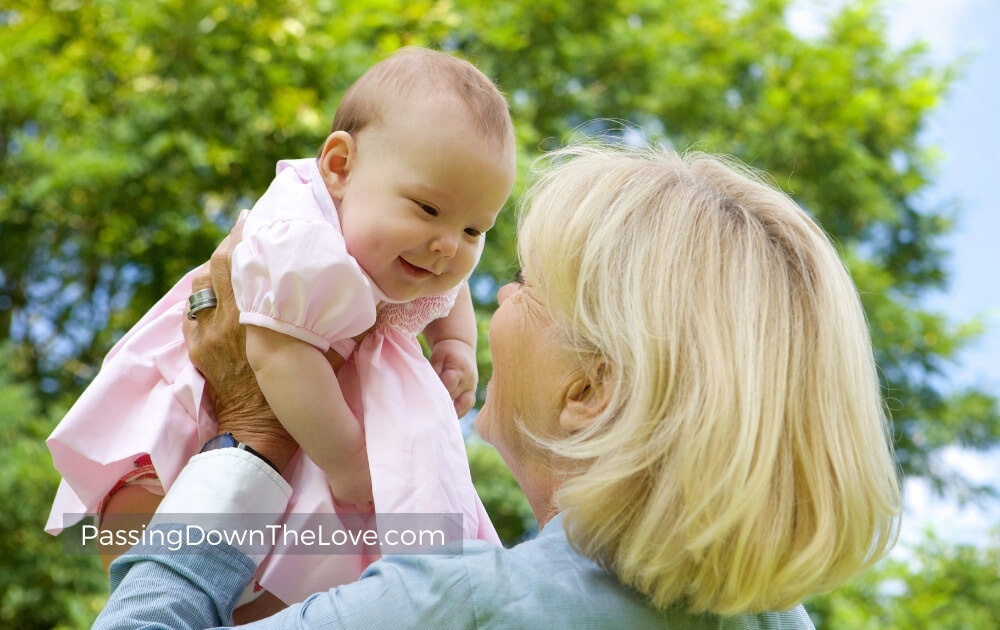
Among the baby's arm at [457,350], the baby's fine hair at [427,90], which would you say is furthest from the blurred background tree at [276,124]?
the baby's fine hair at [427,90]

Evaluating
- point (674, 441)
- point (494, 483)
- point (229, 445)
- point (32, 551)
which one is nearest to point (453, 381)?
point (229, 445)

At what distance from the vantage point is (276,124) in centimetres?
506

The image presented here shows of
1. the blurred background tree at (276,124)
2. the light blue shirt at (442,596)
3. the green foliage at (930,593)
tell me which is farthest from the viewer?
the green foliage at (930,593)

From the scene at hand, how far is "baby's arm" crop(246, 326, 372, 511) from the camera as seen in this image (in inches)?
61.3

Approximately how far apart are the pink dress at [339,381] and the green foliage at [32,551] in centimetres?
299

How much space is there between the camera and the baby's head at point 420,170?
1664 millimetres

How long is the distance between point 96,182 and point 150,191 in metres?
0.25

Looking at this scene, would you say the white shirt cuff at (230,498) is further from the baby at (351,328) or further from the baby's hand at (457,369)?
the baby's hand at (457,369)

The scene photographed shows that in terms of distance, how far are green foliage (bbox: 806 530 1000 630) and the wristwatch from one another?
4896 mm

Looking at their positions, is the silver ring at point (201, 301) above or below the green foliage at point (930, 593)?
above

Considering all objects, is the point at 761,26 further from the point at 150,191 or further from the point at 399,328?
the point at 399,328

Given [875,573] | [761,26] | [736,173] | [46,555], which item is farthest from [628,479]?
[761,26]

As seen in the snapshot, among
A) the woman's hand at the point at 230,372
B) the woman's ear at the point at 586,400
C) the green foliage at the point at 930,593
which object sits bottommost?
the green foliage at the point at 930,593

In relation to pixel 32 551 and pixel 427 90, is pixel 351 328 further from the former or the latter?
pixel 32 551
